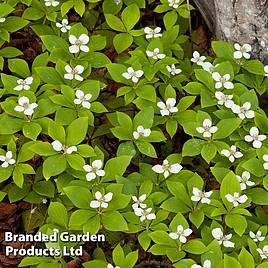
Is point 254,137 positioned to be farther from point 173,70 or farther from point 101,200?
point 101,200

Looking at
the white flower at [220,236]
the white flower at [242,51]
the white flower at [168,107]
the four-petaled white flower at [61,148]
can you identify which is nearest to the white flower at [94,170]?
the four-petaled white flower at [61,148]

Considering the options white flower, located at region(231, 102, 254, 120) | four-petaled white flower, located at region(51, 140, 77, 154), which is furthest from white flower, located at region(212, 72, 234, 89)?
four-petaled white flower, located at region(51, 140, 77, 154)

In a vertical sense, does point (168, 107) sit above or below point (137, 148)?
above

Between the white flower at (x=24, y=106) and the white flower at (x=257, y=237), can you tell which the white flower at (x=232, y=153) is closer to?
the white flower at (x=257, y=237)

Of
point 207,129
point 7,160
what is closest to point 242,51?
point 207,129

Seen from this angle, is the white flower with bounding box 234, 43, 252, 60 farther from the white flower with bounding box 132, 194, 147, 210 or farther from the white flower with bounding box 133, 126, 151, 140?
the white flower with bounding box 132, 194, 147, 210

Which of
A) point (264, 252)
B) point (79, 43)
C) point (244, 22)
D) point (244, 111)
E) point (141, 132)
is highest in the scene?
point (244, 22)
